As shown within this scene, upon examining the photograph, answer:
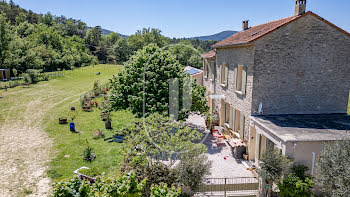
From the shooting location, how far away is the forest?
55.4 metres

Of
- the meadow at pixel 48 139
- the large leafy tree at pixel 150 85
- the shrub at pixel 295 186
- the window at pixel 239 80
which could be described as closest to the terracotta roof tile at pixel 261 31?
the window at pixel 239 80

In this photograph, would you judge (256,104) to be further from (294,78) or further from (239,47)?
(239,47)

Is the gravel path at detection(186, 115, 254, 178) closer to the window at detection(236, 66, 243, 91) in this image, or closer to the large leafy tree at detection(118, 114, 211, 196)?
the large leafy tree at detection(118, 114, 211, 196)

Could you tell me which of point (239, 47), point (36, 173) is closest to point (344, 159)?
point (239, 47)

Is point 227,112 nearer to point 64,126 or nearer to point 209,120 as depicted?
point 209,120

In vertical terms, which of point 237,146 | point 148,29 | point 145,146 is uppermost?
point 148,29

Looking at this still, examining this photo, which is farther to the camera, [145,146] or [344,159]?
[145,146]

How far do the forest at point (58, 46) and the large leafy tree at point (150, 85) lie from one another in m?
7.28

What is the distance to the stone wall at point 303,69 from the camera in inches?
538

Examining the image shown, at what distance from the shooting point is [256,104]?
14242mm

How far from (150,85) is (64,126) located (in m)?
11.3

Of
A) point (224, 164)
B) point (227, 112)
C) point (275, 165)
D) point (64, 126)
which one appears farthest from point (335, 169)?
point (64, 126)

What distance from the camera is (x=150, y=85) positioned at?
16.9 m

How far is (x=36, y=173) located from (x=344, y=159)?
604 inches
